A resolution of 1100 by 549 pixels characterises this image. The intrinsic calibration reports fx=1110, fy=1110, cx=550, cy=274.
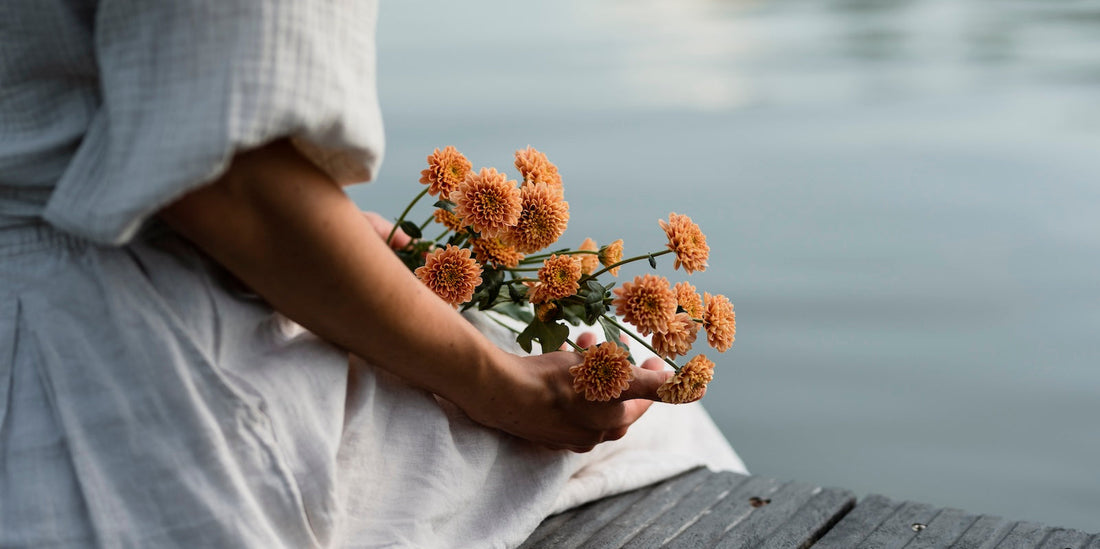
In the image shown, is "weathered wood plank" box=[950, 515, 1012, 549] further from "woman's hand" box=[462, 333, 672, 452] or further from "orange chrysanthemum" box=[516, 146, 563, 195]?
"orange chrysanthemum" box=[516, 146, 563, 195]

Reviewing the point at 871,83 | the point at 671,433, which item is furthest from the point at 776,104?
the point at 671,433

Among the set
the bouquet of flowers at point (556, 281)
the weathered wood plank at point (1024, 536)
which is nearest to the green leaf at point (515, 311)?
the bouquet of flowers at point (556, 281)

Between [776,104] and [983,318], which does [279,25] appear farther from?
[776,104]

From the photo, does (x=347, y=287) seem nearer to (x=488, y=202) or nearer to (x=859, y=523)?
(x=488, y=202)

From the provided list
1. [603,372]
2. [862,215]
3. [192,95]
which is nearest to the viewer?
[192,95]

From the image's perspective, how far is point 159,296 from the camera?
3.37 feet

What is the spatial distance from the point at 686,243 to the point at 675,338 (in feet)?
0.39

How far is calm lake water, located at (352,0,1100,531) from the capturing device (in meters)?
3.15

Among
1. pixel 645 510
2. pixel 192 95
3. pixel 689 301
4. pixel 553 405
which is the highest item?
pixel 192 95

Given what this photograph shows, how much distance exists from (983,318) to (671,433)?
2247 mm

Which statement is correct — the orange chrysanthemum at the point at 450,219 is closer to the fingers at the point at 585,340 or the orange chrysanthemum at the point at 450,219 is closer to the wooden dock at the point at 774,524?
the fingers at the point at 585,340

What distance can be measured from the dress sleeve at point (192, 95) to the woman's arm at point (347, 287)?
60 mm

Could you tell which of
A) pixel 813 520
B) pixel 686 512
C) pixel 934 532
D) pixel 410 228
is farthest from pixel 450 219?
pixel 934 532

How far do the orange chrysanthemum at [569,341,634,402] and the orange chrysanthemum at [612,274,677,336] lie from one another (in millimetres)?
42
